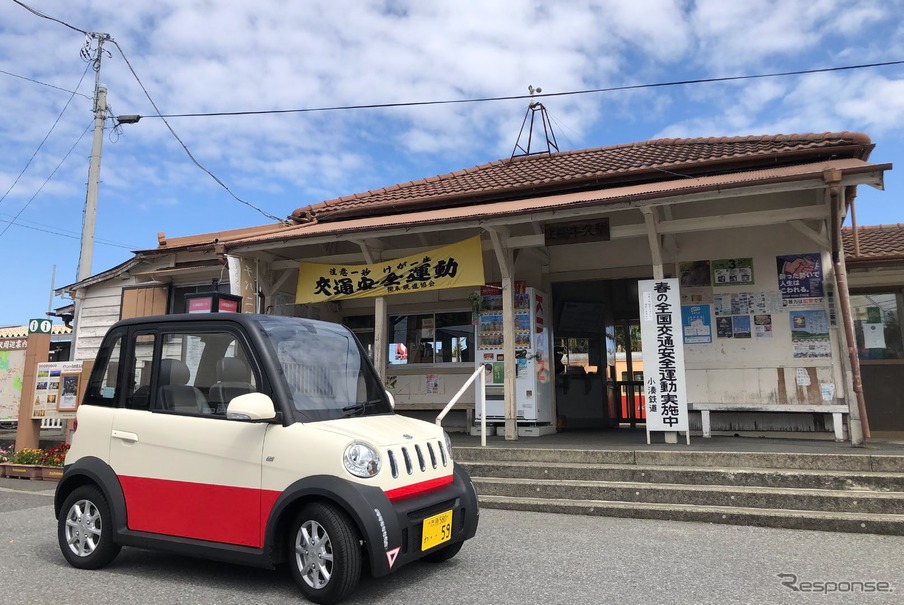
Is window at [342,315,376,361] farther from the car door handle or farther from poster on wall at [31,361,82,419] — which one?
the car door handle

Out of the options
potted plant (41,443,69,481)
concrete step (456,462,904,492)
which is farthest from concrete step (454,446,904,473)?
potted plant (41,443,69,481)

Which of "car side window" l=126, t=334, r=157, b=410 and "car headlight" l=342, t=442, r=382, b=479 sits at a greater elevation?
"car side window" l=126, t=334, r=157, b=410

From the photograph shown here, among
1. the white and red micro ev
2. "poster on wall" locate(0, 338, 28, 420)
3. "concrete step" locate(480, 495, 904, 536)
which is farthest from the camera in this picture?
"poster on wall" locate(0, 338, 28, 420)

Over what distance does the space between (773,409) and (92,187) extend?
556 inches

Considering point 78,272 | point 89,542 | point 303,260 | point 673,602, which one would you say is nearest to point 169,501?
point 89,542

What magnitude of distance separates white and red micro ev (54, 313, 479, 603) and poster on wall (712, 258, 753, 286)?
238 inches

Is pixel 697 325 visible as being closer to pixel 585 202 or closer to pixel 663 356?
pixel 663 356

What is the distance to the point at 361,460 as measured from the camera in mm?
3408

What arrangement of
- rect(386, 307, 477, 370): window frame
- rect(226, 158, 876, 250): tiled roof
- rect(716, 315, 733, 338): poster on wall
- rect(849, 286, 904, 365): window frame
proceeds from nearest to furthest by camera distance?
rect(226, 158, 876, 250): tiled roof, rect(716, 315, 733, 338): poster on wall, rect(849, 286, 904, 365): window frame, rect(386, 307, 477, 370): window frame

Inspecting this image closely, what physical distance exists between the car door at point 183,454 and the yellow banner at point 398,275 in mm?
4709

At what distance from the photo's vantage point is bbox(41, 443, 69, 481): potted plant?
8.55 metres

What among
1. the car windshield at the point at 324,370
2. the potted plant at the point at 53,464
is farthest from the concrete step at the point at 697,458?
the potted plant at the point at 53,464

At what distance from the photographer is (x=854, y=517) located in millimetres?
4973

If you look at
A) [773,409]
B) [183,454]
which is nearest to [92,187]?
[183,454]
